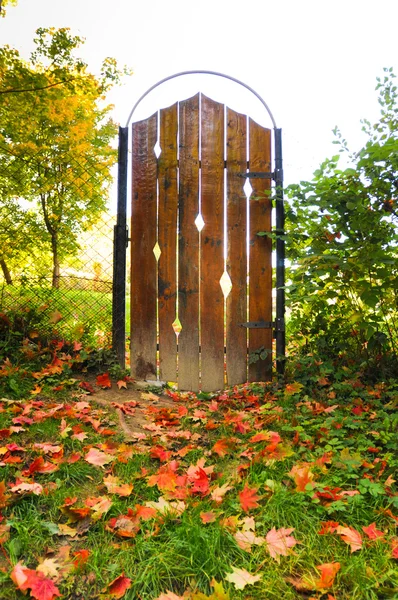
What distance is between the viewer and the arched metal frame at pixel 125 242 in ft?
11.6

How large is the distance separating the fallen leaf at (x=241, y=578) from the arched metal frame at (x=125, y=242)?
7.40ft

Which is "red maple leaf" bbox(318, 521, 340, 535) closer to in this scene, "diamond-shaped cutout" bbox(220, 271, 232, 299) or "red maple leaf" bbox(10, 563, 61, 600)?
"red maple leaf" bbox(10, 563, 61, 600)

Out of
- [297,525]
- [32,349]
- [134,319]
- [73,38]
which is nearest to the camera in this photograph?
[297,525]

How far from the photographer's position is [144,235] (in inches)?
139

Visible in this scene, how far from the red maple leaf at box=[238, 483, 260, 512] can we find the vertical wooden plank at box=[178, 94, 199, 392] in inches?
73.6

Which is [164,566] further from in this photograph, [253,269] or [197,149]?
[197,149]

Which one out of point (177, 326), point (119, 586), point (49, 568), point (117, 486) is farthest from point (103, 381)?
point (119, 586)

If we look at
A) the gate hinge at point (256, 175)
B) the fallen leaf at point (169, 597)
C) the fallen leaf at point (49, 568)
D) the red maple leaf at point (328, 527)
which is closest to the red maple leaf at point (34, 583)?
the fallen leaf at point (49, 568)

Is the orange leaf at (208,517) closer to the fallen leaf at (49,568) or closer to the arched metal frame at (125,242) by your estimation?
the fallen leaf at (49,568)

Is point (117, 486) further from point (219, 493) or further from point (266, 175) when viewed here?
point (266, 175)

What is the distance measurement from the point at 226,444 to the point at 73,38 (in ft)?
14.0

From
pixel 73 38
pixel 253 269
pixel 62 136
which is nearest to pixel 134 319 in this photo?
pixel 253 269

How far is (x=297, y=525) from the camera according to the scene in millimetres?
1572

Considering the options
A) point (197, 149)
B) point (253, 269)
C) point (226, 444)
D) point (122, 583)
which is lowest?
point (122, 583)
